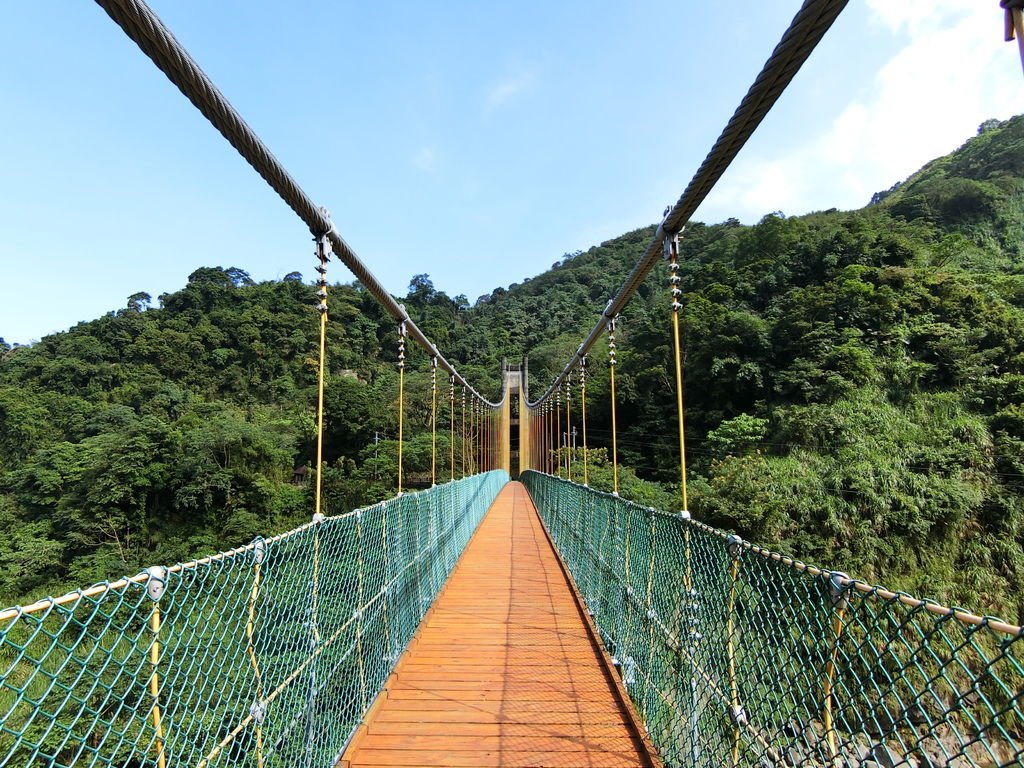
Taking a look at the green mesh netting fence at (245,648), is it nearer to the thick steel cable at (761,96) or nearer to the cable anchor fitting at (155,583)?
the cable anchor fitting at (155,583)

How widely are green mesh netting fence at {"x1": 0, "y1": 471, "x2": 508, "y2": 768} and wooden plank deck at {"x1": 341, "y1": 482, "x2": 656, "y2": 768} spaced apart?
0.13m

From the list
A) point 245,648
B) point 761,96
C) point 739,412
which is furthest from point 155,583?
point 739,412

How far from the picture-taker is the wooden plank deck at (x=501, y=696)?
1.82 meters

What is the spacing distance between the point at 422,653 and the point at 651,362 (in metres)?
21.1

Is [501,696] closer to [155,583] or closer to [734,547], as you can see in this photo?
[734,547]

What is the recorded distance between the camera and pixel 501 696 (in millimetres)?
2275

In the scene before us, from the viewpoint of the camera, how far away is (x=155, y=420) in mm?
19891

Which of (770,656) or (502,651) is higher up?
(770,656)

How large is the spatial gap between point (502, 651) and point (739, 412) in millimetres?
17935

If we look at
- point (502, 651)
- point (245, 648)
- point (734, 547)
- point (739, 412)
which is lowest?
point (502, 651)

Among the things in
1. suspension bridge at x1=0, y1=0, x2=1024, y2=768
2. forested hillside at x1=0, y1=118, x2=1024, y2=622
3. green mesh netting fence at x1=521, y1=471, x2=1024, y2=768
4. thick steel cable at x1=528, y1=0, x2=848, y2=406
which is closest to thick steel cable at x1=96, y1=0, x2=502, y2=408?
suspension bridge at x1=0, y1=0, x2=1024, y2=768

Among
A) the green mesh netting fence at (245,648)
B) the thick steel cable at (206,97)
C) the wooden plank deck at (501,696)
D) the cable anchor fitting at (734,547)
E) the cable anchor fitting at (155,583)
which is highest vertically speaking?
the thick steel cable at (206,97)

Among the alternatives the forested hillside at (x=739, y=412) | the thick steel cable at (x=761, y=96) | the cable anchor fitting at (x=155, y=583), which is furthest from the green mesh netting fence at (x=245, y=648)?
the forested hillside at (x=739, y=412)

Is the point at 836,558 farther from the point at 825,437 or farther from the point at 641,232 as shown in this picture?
the point at 641,232
